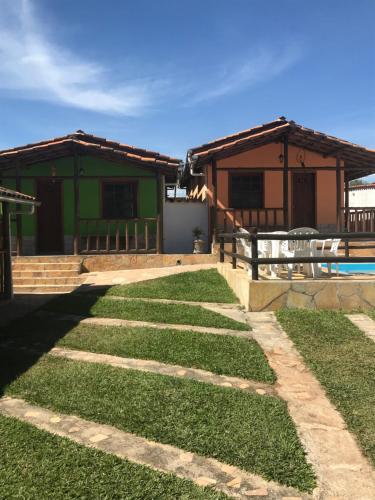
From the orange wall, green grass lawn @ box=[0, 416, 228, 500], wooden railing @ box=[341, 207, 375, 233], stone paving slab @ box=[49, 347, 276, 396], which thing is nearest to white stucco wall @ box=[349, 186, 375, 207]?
wooden railing @ box=[341, 207, 375, 233]

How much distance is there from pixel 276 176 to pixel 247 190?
3.58 feet

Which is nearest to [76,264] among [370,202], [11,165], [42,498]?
[11,165]

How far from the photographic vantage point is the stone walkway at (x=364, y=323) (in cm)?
566

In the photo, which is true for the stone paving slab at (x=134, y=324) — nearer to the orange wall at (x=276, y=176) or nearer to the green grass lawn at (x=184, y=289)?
the green grass lawn at (x=184, y=289)

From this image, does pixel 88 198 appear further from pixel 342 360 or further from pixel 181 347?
pixel 342 360

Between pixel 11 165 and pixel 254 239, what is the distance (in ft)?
28.8

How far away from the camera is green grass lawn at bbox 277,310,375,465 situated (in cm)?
345

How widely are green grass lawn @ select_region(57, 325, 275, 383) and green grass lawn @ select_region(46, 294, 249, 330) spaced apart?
24.0 inches

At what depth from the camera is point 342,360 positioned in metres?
4.74

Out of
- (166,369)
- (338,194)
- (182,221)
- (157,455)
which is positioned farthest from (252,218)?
(157,455)

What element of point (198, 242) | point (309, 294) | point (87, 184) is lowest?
point (309, 294)

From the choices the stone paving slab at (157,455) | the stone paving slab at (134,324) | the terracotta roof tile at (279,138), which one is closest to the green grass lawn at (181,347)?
the stone paving slab at (134,324)

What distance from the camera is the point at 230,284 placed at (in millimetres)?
9117

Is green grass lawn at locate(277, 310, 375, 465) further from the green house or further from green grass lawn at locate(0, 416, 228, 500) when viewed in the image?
the green house
